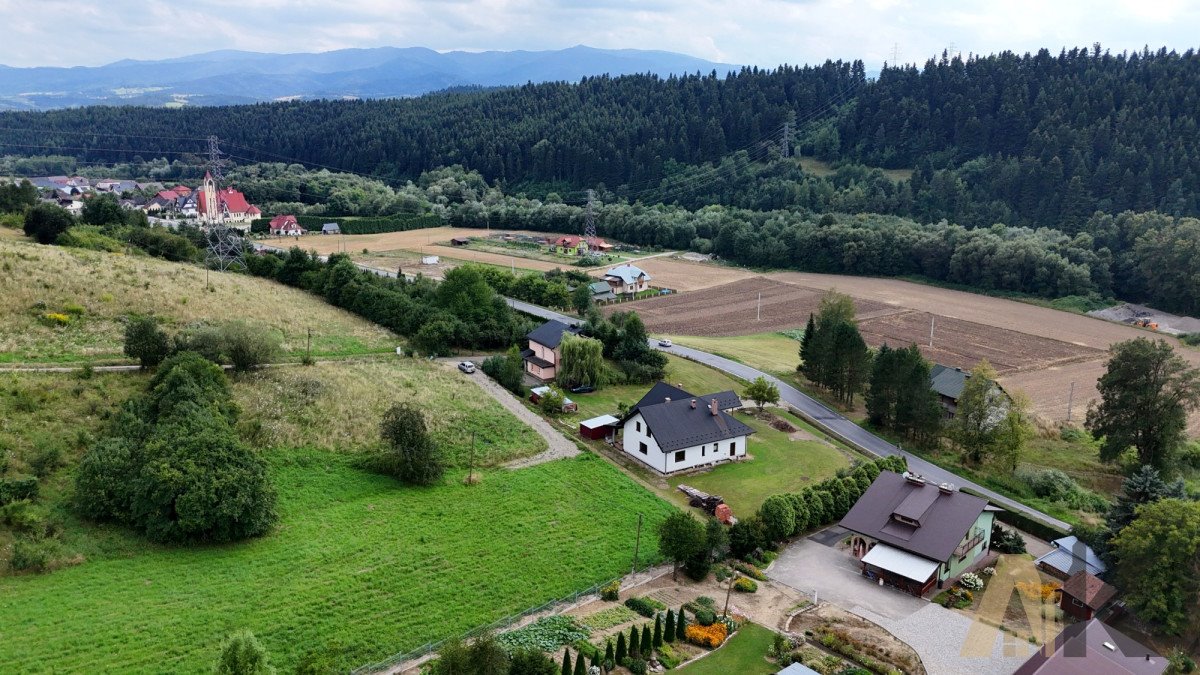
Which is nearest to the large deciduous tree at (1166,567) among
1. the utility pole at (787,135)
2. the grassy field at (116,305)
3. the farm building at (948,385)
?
the farm building at (948,385)

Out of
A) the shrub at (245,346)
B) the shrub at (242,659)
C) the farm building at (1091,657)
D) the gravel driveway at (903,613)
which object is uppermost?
the shrub at (245,346)

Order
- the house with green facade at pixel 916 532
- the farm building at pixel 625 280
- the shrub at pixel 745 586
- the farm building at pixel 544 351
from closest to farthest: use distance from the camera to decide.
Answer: the shrub at pixel 745 586
the house with green facade at pixel 916 532
the farm building at pixel 544 351
the farm building at pixel 625 280

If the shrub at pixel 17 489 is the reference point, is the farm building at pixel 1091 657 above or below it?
below

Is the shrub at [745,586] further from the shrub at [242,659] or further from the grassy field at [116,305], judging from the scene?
the grassy field at [116,305]

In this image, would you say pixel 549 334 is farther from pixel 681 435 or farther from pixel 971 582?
pixel 971 582

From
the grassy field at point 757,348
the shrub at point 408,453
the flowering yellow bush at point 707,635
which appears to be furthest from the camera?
the grassy field at point 757,348

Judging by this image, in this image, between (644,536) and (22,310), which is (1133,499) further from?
(22,310)

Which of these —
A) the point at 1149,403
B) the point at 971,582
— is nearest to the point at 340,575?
the point at 971,582

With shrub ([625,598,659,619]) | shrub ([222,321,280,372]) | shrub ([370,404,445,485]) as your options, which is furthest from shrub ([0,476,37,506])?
shrub ([625,598,659,619])
